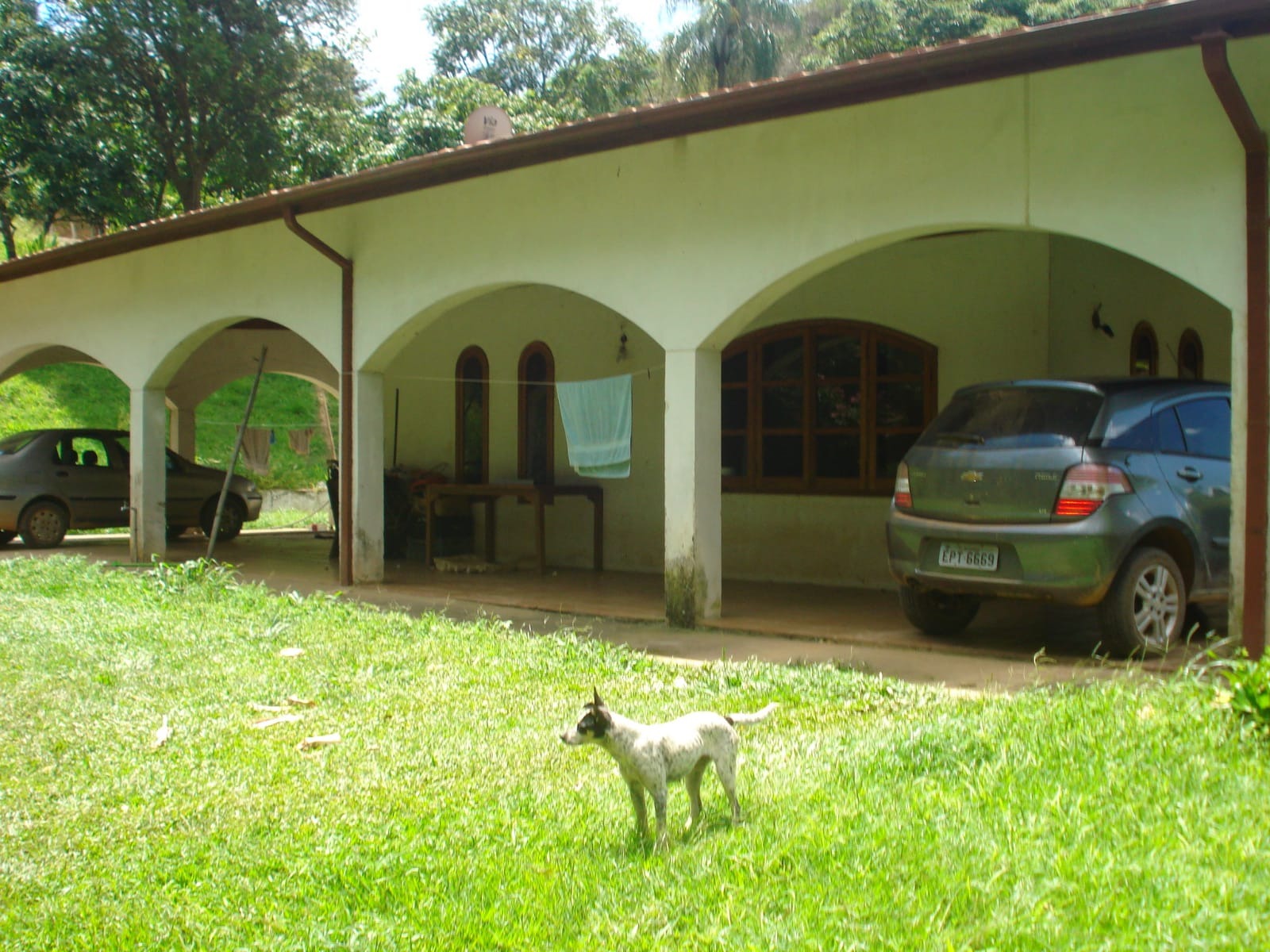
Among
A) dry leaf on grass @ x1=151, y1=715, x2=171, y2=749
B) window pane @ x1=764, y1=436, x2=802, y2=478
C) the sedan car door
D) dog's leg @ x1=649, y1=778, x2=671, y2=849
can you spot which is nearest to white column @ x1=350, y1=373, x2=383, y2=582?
window pane @ x1=764, y1=436, x2=802, y2=478

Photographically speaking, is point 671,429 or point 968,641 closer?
point 968,641

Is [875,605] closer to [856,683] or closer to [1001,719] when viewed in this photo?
[856,683]

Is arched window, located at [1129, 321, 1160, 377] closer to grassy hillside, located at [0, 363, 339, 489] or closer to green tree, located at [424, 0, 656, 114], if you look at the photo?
grassy hillside, located at [0, 363, 339, 489]

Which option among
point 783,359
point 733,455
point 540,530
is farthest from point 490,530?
point 783,359

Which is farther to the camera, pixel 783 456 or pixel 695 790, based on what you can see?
pixel 783 456

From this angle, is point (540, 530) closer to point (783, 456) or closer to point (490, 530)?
point (490, 530)

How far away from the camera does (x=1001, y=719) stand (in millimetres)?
4879

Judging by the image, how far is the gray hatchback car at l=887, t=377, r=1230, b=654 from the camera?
256 inches

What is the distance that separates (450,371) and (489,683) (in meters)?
8.63

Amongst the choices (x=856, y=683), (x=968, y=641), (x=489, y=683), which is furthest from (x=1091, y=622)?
(x=489, y=683)

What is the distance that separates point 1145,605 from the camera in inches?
264

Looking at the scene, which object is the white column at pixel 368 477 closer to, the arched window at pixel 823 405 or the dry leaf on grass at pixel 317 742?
the arched window at pixel 823 405

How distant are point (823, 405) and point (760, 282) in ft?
11.1

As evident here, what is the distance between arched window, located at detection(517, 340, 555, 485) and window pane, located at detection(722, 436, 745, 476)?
94.0 inches
